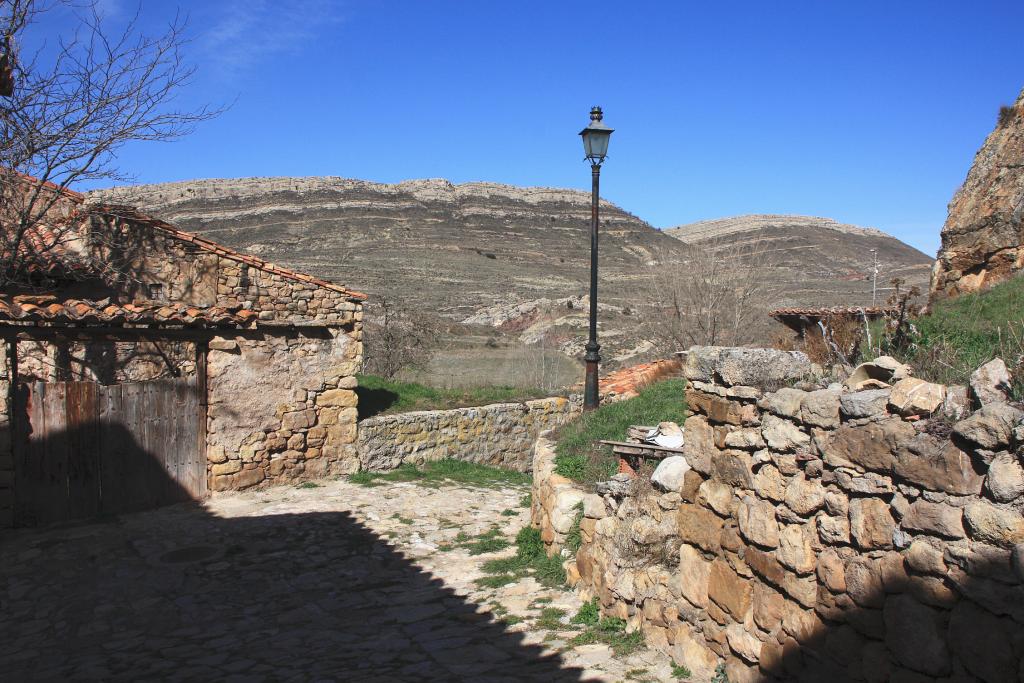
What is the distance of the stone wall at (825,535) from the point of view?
275cm

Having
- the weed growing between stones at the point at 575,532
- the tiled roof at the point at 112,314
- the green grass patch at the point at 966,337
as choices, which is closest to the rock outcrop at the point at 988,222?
the green grass patch at the point at 966,337

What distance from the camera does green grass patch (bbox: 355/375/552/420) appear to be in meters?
12.5

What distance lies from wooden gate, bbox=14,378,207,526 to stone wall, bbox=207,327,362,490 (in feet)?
0.97

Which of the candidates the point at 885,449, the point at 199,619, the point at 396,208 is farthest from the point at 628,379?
the point at 396,208

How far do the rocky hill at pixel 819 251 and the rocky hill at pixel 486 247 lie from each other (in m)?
0.20

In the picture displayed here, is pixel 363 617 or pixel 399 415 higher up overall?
pixel 399 415

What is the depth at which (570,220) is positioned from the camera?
57656mm

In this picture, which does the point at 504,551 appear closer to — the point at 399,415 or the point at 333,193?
the point at 399,415

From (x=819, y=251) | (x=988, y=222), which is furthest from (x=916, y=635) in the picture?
(x=819, y=251)

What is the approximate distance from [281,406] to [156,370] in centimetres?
169

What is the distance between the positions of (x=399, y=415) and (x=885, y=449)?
29.1 feet

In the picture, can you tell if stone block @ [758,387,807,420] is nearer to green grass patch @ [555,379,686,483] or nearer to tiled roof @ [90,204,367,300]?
green grass patch @ [555,379,686,483]

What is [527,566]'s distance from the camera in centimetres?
674

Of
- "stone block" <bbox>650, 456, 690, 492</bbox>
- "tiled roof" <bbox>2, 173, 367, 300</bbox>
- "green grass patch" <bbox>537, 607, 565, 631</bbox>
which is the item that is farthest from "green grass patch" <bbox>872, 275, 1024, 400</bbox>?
"tiled roof" <bbox>2, 173, 367, 300</bbox>
